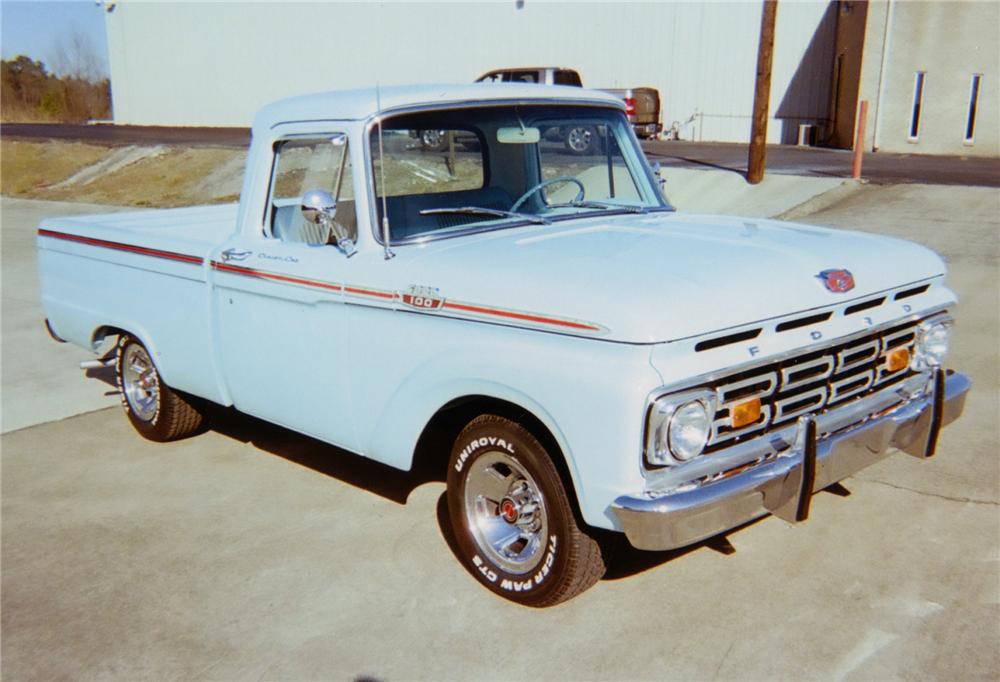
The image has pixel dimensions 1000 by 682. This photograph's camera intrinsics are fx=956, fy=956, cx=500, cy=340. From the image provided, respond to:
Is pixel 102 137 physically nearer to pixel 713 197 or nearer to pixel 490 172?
pixel 713 197

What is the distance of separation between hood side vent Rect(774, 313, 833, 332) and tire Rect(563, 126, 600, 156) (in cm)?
176

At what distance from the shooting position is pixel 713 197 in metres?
15.1

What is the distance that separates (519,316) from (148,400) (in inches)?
134

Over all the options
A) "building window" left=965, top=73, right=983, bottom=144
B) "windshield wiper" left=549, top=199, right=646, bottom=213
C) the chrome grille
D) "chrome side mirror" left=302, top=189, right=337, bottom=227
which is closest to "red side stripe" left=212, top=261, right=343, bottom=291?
"chrome side mirror" left=302, top=189, right=337, bottom=227

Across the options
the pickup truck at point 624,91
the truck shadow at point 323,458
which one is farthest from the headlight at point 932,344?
the pickup truck at point 624,91

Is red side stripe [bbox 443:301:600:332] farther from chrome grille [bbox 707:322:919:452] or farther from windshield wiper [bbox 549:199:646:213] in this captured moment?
windshield wiper [bbox 549:199:646:213]

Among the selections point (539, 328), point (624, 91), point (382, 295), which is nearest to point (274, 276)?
point (382, 295)

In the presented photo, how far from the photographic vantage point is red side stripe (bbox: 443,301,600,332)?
3277mm

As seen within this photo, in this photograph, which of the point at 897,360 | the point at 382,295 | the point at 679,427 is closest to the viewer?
the point at 679,427

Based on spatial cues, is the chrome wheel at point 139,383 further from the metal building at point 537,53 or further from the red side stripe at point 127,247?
the metal building at point 537,53

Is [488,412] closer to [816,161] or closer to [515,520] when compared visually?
[515,520]

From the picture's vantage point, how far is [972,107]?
73.1 ft

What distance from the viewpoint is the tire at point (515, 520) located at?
354 centimetres

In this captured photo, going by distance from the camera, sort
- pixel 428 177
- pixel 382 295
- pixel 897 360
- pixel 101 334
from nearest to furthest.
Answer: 1. pixel 382 295
2. pixel 897 360
3. pixel 428 177
4. pixel 101 334
